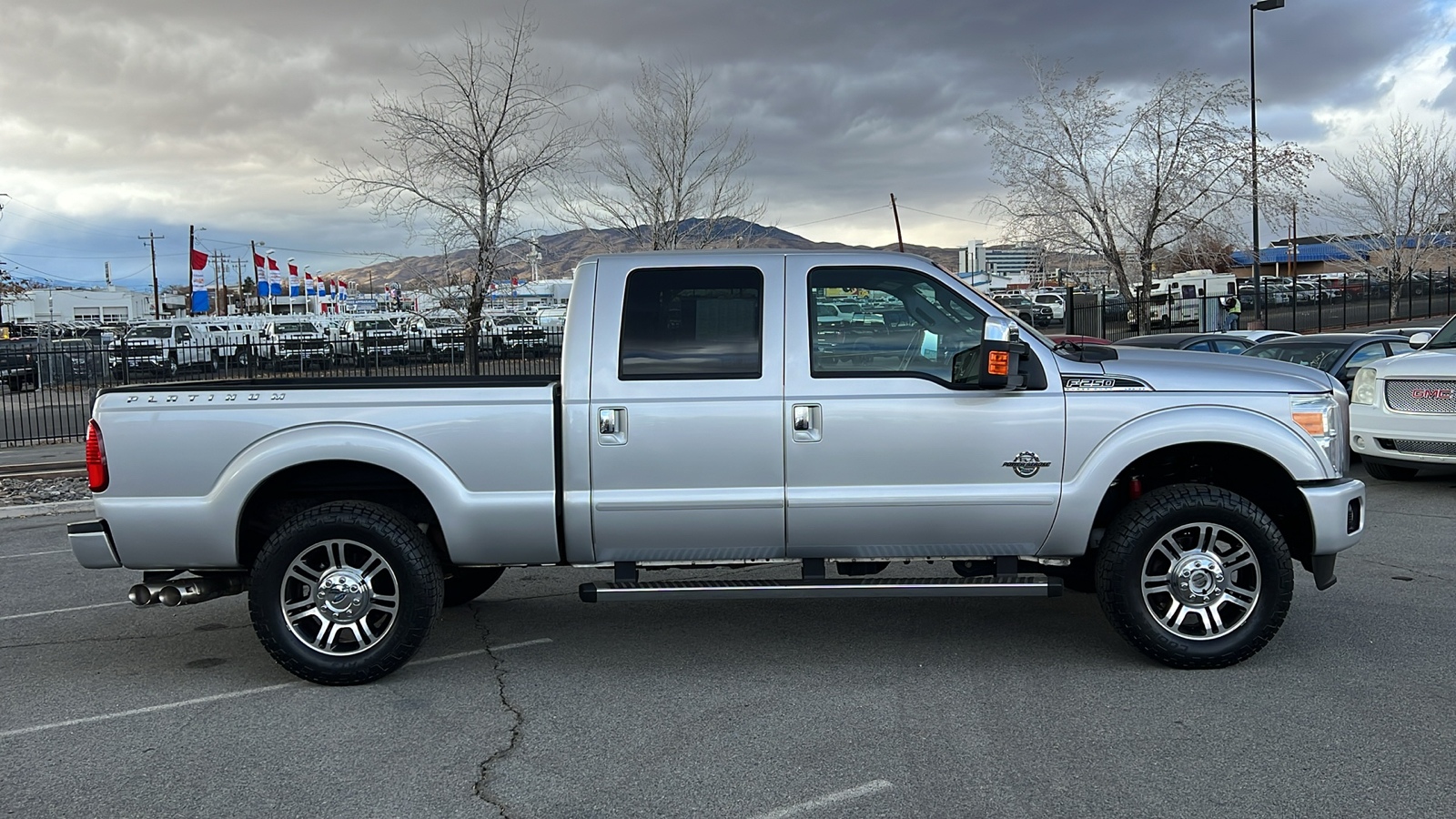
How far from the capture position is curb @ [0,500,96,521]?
1173cm

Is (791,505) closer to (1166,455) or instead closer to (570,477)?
(570,477)

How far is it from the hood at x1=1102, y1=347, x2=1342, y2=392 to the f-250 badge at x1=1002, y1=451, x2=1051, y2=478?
0.55m

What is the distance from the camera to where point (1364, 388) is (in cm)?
1080

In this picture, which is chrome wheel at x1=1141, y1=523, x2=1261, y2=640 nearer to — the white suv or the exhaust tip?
the exhaust tip

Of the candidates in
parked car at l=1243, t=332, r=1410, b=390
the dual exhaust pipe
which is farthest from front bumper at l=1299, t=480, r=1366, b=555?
parked car at l=1243, t=332, r=1410, b=390

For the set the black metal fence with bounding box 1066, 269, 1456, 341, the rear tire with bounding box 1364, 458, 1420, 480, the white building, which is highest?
the white building

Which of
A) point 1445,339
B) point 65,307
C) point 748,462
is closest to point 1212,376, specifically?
point 748,462

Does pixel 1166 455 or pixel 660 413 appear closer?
pixel 660 413

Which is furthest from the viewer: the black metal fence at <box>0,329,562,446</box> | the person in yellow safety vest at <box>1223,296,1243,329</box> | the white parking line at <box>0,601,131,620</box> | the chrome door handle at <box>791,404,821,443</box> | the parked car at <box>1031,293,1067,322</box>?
the parked car at <box>1031,293,1067,322</box>

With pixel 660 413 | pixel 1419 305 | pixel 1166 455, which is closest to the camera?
pixel 660 413

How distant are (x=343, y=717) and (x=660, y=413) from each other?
198 centimetres

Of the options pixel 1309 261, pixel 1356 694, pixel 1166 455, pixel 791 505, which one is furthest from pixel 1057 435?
pixel 1309 261

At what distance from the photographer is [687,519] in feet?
17.5

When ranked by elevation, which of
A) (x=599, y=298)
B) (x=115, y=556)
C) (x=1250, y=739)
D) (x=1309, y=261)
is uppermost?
(x=1309, y=261)
